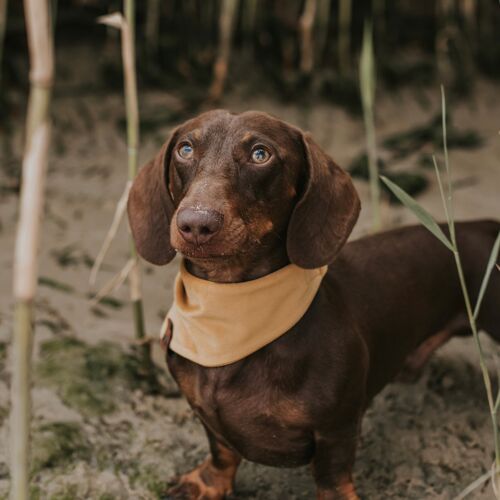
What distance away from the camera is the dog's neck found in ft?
7.66

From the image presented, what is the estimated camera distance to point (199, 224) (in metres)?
2.00

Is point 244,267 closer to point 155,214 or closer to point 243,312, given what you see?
point 243,312

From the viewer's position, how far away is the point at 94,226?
465 cm

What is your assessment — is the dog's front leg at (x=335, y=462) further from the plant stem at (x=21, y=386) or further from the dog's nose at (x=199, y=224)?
the plant stem at (x=21, y=386)

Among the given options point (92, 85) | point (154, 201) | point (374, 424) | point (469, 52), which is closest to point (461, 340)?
point (374, 424)

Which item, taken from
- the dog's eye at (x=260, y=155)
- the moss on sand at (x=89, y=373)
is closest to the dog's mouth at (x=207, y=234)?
the dog's eye at (x=260, y=155)

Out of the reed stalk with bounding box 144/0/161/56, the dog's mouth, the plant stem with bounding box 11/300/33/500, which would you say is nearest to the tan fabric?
the dog's mouth

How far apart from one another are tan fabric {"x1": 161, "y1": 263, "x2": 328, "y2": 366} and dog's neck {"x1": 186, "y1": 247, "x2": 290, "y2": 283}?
0.03 metres

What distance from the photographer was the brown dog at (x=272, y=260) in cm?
216

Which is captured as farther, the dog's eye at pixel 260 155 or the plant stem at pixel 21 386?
the dog's eye at pixel 260 155

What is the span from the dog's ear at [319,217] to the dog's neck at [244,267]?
0.09m

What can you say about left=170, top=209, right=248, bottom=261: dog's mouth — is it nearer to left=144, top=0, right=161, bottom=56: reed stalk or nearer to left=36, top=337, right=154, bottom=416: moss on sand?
left=36, top=337, right=154, bottom=416: moss on sand

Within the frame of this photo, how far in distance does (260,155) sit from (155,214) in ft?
1.32

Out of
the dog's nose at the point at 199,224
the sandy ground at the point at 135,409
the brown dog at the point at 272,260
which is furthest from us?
the sandy ground at the point at 135,409
